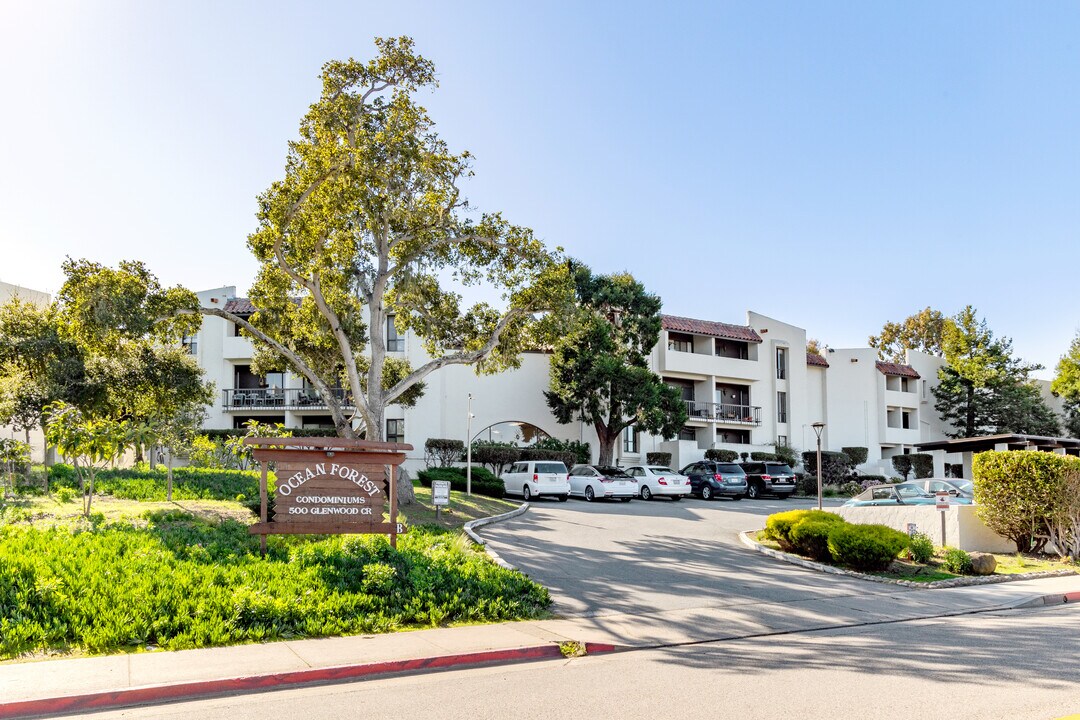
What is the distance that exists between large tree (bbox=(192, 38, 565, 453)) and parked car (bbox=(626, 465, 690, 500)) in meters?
9.95

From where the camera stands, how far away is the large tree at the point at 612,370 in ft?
119

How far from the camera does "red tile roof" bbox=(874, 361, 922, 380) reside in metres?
50.6

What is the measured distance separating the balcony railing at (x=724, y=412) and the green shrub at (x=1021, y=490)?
2495 centimetres

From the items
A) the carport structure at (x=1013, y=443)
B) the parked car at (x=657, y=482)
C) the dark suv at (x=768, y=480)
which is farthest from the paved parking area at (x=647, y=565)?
the dark suv at (x=768, y=480)

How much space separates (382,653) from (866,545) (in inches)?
401

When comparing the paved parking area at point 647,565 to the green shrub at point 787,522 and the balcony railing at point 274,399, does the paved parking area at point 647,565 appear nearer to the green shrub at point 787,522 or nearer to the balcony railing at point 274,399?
the green shrub at point 787,522

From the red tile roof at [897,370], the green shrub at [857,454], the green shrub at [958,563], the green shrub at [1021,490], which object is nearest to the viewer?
the green shrub at [958,563]

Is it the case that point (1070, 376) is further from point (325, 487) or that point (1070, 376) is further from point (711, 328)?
point (325, 487)

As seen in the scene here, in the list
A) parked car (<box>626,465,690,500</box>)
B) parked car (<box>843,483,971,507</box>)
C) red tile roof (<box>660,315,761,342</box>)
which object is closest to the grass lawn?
parked car (<box>843,483,971,507</box>)

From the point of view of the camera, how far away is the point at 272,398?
4047 cm

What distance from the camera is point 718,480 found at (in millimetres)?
33562

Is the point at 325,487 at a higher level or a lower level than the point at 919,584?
higher

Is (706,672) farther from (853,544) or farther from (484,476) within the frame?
(484,476)

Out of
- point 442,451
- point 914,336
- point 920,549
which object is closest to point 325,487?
point 920,549
